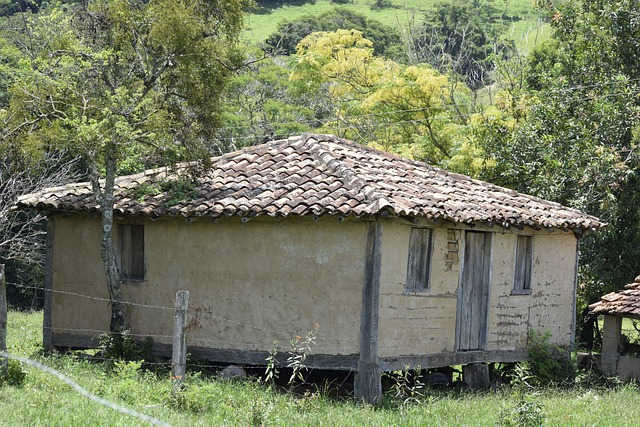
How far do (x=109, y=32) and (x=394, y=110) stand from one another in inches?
618

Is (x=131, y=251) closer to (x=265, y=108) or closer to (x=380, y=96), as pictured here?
(x=380, y=96)

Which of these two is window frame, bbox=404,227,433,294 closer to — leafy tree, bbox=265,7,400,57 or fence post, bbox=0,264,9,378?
fence post, bbox=0,264,9,378

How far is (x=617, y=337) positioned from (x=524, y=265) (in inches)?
93.2

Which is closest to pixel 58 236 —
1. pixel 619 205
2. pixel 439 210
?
pixel 439 210

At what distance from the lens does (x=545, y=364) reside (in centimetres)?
1722

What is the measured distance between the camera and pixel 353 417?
1245 cm

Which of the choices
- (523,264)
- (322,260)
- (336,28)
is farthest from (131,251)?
(336,28)

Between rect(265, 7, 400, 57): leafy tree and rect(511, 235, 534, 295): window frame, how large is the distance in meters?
36.2

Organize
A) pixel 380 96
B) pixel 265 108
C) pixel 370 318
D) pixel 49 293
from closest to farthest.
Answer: pixel 370 318, pixel 49 293, pixel 380 96, pixel 265 108

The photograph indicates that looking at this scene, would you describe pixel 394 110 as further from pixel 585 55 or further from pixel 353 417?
pixel 353 417

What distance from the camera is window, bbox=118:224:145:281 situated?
16.4 metres

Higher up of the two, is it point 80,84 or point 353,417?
point 80,84

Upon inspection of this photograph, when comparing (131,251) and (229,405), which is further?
(131,251)

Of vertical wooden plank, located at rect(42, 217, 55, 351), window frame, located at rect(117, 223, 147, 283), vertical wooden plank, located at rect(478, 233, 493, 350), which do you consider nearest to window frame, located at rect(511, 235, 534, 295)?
vertical wooden plank, located at rect(478, 233, 493, 350)
